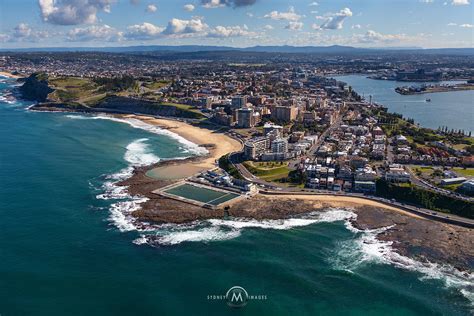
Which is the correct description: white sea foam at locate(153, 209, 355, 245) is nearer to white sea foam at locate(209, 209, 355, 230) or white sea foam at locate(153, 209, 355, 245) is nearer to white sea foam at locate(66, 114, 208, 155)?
white sea foam at locate(209, 209, 355, 230)

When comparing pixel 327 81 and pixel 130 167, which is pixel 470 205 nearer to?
pixel 130 167

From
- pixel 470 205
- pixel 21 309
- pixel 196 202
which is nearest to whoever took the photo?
pixel 21 309

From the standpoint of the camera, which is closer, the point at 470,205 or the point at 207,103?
the point at 470,205

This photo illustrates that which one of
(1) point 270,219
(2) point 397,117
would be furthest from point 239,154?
(2) point 397,117

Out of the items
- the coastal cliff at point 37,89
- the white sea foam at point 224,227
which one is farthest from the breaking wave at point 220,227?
the coastal cliff at point 37,89

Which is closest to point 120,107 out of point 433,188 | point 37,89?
point 37,89

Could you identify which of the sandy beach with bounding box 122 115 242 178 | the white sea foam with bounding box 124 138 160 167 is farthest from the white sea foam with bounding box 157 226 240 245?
the white sea foam with bounding box 124 138 160 167
